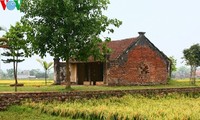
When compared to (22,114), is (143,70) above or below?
above

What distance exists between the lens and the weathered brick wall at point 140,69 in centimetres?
3581

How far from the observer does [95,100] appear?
22266 mm

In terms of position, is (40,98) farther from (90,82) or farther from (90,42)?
(90,82)

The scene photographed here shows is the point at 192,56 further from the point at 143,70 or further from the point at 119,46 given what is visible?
the point at 119,46

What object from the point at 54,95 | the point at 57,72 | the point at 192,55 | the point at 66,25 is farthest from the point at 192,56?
the point at 54,95

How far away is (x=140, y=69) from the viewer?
37781 millimetres

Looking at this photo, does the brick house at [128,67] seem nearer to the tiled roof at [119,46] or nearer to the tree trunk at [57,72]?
the tiled roof at [119,46]

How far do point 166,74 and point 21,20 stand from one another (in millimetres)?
17719

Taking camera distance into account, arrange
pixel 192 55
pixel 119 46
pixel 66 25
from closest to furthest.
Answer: pixel 66 25 → pixel 119 46 → pixel 192 55

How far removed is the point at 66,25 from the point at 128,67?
10185 mm

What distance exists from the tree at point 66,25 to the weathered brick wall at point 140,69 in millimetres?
6040

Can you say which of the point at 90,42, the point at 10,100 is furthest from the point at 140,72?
the point at 10,100

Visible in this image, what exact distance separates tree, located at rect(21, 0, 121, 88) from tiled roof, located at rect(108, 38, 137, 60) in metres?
6.41

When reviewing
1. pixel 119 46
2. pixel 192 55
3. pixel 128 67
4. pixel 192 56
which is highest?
pixel 119 46
